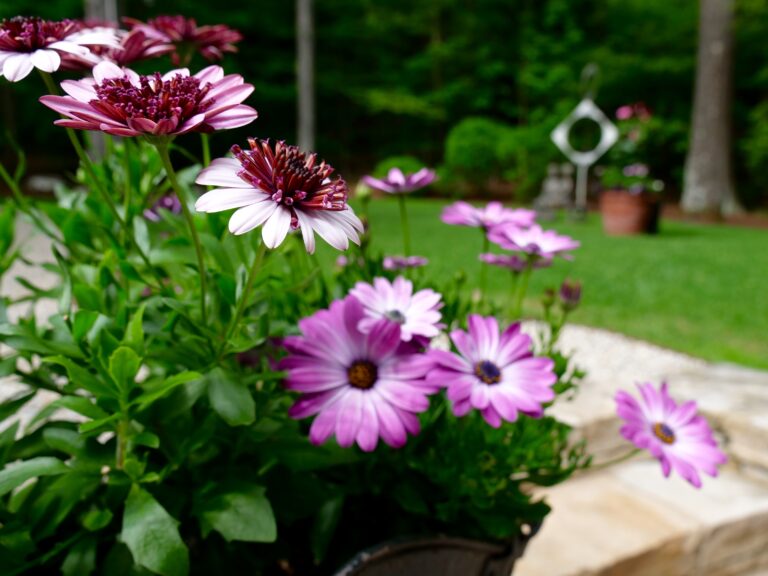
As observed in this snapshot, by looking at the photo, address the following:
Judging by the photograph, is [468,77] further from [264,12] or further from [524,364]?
[524,364]

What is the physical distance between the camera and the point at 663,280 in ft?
15.0

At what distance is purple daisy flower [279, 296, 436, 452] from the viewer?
65cm

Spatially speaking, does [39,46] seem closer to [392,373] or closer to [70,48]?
[70,48]

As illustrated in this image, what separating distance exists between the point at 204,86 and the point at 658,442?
619mm

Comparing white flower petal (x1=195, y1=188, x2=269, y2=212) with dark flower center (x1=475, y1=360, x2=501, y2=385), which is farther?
dark flower center (x1=475, y1=360, x2=501, y2=385)

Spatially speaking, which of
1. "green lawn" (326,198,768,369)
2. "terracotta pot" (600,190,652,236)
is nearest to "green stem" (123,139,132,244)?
"green lawn" (326,198,768,369)

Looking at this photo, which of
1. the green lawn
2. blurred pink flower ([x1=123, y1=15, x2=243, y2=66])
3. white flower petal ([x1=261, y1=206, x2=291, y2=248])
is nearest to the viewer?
white flower petal ([x1=261, y1=206, x2=291, y2=248])

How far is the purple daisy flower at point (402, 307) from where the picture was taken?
70 cm

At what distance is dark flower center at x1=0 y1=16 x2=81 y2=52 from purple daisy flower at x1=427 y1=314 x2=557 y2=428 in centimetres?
45

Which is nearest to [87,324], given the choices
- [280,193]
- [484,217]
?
[280,193]

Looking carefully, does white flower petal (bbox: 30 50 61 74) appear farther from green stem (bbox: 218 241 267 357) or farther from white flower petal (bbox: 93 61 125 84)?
green stem (bbox: 218 241 267 357)

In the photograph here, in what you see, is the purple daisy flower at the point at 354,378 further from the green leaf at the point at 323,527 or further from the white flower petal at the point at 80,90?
the white flower petal at the point at 80,90

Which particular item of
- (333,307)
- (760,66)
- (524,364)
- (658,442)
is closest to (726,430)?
(658,442)

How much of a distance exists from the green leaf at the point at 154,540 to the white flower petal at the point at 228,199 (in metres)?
0.30
